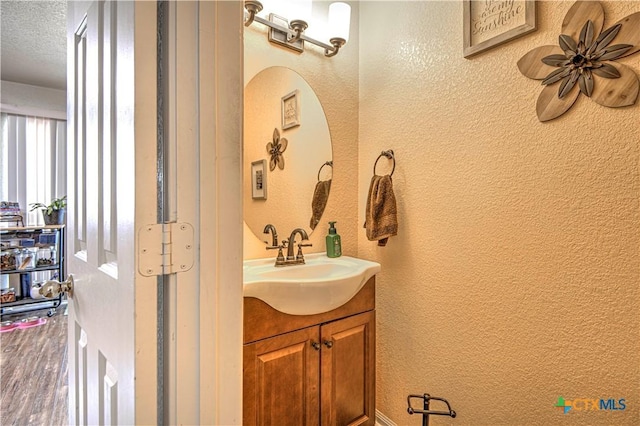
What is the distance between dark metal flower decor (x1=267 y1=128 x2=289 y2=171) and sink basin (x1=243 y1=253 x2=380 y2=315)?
0.48 metres

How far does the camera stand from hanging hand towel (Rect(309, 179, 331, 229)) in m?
1.70

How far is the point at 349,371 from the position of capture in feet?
4.75

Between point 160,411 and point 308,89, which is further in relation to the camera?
point 308,89

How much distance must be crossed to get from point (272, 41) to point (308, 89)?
0.92 feet

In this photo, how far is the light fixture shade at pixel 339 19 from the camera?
1.64 metres

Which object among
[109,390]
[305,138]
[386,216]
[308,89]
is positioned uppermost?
[308,89]

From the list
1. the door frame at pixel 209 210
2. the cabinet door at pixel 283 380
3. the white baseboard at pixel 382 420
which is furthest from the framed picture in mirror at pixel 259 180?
the white baseboard at pixel 382 420

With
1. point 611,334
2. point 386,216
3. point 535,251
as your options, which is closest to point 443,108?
point 386,216

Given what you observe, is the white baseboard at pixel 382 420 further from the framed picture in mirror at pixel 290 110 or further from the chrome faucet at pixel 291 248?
the framed picture in mirror at pixel 290 110

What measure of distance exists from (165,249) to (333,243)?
1.17m

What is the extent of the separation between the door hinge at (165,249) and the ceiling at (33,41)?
240cm

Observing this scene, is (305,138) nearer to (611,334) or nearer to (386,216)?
(386,216)

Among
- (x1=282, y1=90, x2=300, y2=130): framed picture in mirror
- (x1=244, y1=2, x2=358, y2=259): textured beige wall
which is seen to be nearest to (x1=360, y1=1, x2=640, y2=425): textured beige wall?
(x1=244, y1=2, x2=358, y2=259): textured beige wall

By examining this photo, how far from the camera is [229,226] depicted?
23.5 inches
